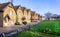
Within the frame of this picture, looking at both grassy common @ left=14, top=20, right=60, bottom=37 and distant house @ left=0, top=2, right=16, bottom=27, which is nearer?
Result: grassy common @ left=14, top=20, right=60, bottom=37

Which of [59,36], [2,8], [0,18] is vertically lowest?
[59,36]

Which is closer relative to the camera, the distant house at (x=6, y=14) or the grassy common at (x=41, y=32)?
the grassy common at (x=41, y=32)

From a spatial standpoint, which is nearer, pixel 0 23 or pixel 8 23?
pixel 0 23

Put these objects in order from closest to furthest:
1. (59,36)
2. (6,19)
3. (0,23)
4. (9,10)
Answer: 1. (59,36)
2. (0,23)
3. (6,19)
4. (9,10)

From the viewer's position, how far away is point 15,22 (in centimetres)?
5409

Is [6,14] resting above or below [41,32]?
above

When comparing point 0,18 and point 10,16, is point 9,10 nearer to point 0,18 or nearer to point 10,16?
point 10,16

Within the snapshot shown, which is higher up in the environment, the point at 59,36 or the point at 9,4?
the point at 9,4

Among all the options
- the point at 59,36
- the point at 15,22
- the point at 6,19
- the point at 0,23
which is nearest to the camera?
the point at 59,36

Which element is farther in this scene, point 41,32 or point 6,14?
point 6,14

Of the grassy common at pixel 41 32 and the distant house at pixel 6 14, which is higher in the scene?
the distant house at pixel 6 14

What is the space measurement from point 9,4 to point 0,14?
261 inches

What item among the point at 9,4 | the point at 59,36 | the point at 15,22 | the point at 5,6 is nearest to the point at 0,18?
the point at 5,6

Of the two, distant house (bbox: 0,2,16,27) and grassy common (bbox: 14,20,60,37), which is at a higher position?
distant house (bbox: 0,2,16,27)
